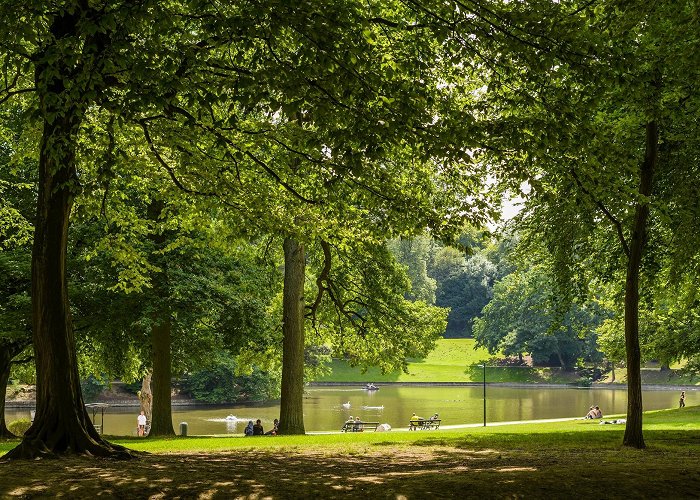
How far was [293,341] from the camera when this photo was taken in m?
23.4

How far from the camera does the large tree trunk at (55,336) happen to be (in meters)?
10.8

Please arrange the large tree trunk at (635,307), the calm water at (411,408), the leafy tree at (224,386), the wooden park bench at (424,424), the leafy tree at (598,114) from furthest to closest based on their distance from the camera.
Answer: the leafy tree at (224,386) < the calm water at (411,408) < the wooden park bench at (424,424) < the large tree trunk at (635,307) < the leafy tree at (598,114)

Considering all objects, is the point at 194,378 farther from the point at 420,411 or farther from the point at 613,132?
the point at 613,132

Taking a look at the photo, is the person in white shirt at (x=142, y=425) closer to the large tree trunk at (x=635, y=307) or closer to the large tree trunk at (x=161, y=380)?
the large tree trunk at (x=161, y=380)

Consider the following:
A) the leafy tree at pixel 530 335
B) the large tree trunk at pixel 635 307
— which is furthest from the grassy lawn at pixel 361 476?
the leafy tree at pixel 530 335

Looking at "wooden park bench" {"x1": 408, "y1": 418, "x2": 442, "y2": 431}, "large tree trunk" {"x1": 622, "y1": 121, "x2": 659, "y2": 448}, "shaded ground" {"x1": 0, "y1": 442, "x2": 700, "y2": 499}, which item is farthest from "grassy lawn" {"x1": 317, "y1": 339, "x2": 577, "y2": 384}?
"shaded ground" {"x1": 0, "y1": 442, "x2": 700, "y2": 499}

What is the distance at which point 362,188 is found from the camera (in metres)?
13.2

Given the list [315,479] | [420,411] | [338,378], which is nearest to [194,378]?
[420,411]

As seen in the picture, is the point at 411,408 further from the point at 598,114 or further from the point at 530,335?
the point at 598,114

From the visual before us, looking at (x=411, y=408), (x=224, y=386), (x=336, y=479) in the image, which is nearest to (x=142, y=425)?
(x=411, y=408)

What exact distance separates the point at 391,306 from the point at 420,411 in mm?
27741

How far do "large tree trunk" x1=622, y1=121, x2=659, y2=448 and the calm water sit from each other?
2754 cm

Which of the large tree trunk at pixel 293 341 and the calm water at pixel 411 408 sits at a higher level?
the large tree trunk at pixel 293 341

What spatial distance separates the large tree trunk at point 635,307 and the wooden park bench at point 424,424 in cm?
1860
